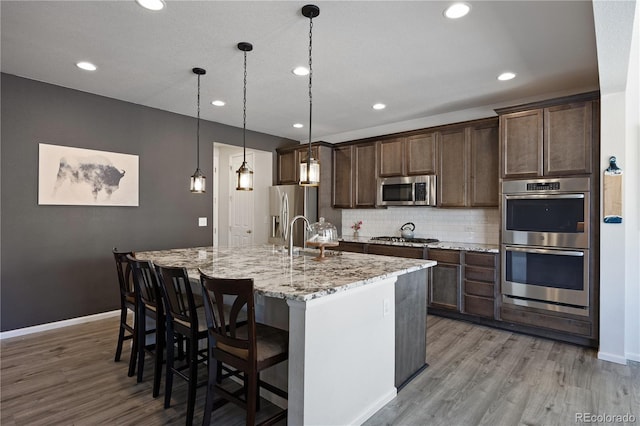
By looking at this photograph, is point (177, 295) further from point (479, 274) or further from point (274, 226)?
point (274, 226)

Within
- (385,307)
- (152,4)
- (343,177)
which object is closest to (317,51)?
(152,4)

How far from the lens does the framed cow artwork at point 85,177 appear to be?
12.3 feet

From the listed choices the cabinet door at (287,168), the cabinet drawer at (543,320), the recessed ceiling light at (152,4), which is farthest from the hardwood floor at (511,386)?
the cabinet door at (287,168)

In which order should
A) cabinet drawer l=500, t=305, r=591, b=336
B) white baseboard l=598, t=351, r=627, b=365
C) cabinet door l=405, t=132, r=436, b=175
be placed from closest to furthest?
white baseboard l=598, t=351, r=627, b=365, cabinet drawer l=500, t=305, r=591, b=336, cabinet door l=405, t=132, r=436, b=175

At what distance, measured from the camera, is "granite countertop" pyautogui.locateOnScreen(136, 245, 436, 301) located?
1.81 meters

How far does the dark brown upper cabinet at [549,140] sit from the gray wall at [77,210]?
13.5 ft

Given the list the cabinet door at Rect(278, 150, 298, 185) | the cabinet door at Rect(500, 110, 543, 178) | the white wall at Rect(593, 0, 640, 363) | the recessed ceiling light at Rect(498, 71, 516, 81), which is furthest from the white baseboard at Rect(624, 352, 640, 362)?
the cabinet door at Rect(278, 150, 298, 185)

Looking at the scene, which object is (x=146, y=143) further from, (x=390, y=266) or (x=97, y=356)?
(x=390, y=266)

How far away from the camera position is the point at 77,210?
13.1ft

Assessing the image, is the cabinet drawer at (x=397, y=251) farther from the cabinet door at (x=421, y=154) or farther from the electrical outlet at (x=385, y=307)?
the electrical outlet at (x=385, y=307)

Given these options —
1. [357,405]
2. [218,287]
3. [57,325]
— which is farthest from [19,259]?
[357,405]

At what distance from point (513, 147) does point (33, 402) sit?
4.70 meters

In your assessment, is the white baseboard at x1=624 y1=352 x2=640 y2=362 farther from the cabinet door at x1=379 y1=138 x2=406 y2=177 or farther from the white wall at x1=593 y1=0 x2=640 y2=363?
the cabinet door at x1=379 y1=138 x2=406 y2=177

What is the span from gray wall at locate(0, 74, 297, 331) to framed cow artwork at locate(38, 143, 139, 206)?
2.9 inches
